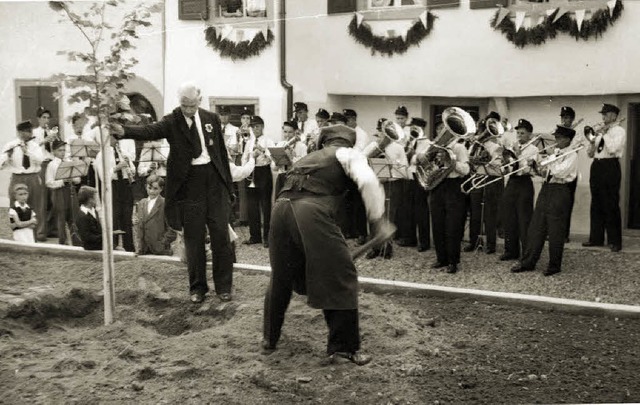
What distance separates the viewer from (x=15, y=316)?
6109 mm

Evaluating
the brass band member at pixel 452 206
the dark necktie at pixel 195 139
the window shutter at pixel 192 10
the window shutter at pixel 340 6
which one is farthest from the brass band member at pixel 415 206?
the dark necktie at pixel 195 139

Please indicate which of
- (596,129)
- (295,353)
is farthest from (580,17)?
(295,353)

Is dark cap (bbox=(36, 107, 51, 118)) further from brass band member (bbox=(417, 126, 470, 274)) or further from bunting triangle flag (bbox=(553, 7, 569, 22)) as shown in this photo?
bunting triangle flag (bbox=(553, 7, 569, 22))

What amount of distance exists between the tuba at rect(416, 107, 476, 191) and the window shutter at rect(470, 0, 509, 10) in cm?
235

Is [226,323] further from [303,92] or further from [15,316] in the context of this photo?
[303,92]

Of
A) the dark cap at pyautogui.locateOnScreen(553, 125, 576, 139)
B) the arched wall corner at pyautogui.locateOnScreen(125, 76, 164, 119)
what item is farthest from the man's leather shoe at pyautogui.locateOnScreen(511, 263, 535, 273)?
the arched wall corner at pyautogui.locateOnScreen(125, 76, 164, 119)

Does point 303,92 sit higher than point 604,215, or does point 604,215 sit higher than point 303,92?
point 303,92

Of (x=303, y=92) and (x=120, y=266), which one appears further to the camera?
(x=303, y=92)

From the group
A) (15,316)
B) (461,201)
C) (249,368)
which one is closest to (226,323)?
(249,368)

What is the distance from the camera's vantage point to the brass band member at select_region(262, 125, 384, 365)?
4.96m

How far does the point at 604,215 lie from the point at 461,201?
1829mm

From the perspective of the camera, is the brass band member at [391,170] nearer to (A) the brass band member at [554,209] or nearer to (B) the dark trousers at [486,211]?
(B) the dark trousers at [486,211]

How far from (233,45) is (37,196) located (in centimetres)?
270

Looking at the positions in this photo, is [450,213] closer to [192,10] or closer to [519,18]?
[519,18]
